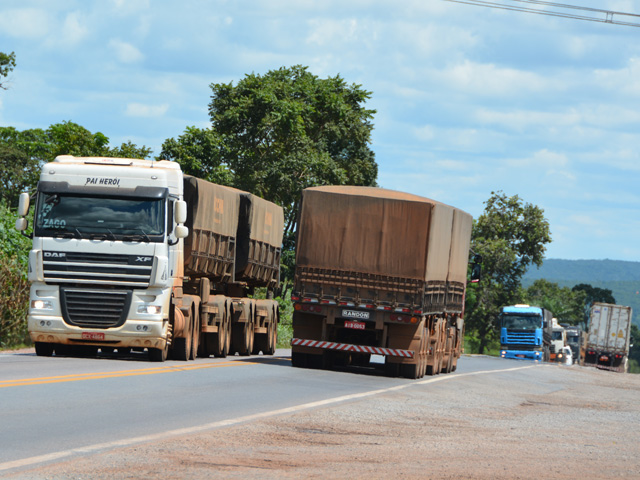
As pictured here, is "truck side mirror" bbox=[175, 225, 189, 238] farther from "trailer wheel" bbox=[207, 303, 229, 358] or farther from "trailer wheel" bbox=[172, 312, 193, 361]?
"trailer wheel" bbox=[207, 303, 229, 358]

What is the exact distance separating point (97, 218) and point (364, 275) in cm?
611

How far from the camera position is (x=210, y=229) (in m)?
24.1

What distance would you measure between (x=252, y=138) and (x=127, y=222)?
3954 centimetres

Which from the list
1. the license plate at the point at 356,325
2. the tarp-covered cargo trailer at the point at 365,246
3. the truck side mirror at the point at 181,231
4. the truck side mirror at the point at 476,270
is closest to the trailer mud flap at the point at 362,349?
the license plate at the point at 356,325

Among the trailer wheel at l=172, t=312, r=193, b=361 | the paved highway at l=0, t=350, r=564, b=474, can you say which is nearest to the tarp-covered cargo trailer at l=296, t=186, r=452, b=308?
the paved highway at l=0, t=350, r=564, b=474

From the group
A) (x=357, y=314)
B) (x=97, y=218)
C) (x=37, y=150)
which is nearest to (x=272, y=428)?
(x=97, y=218)

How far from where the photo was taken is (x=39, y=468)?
8320 mm

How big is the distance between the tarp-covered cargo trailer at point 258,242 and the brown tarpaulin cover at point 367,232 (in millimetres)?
3896

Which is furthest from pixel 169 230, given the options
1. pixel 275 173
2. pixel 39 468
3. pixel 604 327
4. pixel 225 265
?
pixel 604 327

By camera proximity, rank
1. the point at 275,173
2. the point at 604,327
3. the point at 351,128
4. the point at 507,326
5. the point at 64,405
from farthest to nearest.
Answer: the point at 604,327 < the point at 507,326 < the point at 351,128 < the point at 275,173 < the point at 64,405

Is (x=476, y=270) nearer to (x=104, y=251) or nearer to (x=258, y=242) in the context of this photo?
(x=258, y=242)

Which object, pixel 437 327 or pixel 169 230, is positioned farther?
pixel 437 327

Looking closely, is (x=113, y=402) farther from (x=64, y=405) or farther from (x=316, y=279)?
(x=316, y=279)

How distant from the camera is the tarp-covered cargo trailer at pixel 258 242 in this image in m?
27.1
